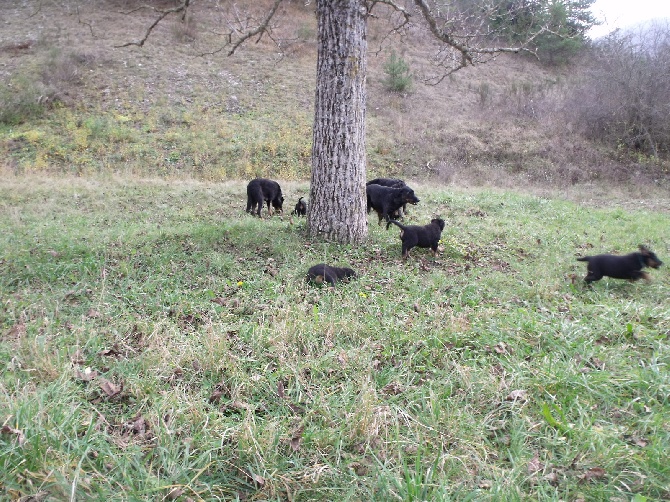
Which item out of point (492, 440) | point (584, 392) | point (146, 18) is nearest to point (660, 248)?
point (584, 392)

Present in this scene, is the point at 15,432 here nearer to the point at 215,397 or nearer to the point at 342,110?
the point at 215,397

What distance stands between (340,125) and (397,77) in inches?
835

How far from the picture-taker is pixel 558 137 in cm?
2362

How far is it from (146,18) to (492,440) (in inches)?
1356

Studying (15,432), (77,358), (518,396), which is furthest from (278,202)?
(15,432)

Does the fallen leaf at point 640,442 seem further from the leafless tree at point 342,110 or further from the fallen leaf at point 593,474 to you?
the leafless tree at point 342,110

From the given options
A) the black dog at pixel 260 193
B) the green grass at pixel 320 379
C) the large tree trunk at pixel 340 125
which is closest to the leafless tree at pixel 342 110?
the large tree trunk at pixel 340 125

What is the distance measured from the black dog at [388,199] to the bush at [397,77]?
1852 cm

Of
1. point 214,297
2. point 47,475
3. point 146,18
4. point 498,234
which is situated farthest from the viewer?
point 146,18

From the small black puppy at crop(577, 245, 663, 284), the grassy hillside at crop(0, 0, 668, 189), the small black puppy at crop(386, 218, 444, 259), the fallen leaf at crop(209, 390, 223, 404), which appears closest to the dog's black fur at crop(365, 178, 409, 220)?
the small black puppy at crop(386, 218, 444, 259)

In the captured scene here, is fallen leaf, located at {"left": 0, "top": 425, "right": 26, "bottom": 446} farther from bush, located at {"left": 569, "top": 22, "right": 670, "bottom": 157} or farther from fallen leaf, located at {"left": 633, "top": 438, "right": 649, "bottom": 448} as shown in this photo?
bush, located at {"left": 569, "top": 22, "right": 670, "bottom": 157}

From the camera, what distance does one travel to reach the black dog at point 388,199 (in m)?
10.1

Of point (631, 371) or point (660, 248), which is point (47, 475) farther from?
point (660, 248)

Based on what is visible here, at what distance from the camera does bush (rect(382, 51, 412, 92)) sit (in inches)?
1055
